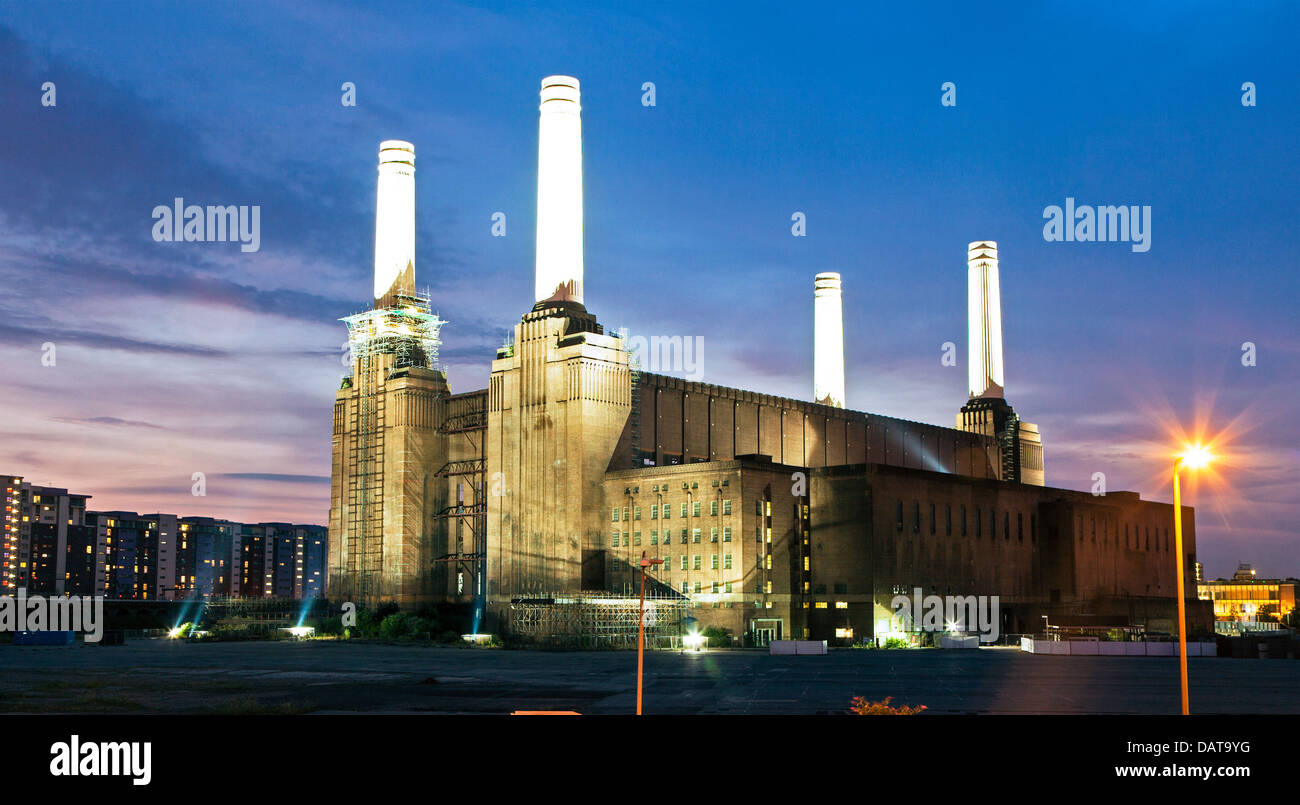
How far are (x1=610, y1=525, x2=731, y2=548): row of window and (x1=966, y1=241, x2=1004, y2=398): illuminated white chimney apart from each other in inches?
3121

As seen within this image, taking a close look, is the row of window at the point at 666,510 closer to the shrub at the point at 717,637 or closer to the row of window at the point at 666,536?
the row of window at the point at 666,536

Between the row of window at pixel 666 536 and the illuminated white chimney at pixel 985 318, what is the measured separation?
7927cm

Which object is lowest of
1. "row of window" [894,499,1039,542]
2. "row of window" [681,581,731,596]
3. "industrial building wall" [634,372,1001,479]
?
"row of window" [681,581,731,596]

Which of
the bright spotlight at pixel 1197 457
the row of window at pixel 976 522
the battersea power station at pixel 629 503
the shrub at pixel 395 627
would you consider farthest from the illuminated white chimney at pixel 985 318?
the bright spotlight at pixel 1197 457

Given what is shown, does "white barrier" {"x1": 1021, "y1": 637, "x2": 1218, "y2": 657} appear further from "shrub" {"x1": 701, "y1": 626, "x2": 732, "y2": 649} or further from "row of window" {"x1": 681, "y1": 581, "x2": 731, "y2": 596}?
"row of window" {"x1": 681, "y1": 581, "x2": 731, "y2": 596}

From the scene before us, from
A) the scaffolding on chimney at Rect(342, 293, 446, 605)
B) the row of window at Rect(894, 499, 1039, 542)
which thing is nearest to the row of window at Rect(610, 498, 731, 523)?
the row of window at Rect(894, 499, 1039, 542)

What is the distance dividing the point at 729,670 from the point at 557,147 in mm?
72616

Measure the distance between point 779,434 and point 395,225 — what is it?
51.0 m

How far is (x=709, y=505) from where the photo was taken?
11494cm

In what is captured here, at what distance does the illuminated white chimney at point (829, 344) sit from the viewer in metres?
180

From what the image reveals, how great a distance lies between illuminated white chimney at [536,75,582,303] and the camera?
422 ft
